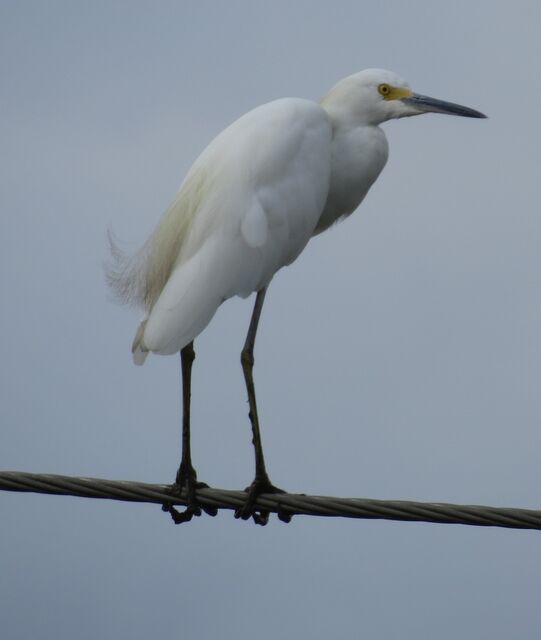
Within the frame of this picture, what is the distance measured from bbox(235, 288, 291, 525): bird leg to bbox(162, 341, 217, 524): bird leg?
0.16 metres

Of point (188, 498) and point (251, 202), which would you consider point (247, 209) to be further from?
point (188, 498)

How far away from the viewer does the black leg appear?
5406 millimetres

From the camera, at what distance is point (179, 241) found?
19.6ft

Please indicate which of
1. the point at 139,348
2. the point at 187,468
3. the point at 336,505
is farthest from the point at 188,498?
the point at 336,505

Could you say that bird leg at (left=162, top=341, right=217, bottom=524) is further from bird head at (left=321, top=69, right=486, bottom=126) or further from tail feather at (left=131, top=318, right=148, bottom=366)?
bird head at (left=321, top=69, right=486, bottom=126)

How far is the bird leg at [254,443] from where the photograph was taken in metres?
5.40

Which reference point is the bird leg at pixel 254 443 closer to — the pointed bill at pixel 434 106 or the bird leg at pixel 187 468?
the bird leg at pixel 187 468

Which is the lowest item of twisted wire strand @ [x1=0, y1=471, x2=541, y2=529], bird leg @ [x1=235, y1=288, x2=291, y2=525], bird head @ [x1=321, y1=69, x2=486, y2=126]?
twisted wire strand @ [x1=0, y1=471, x2=541, y2=529]

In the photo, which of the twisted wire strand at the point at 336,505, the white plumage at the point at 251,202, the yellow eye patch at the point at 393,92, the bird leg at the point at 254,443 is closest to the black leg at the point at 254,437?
the bird leg at the point at 254,443

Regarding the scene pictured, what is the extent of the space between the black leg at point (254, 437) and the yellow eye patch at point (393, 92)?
110cm

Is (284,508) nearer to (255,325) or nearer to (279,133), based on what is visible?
(255,325)

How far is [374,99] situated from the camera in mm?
6312

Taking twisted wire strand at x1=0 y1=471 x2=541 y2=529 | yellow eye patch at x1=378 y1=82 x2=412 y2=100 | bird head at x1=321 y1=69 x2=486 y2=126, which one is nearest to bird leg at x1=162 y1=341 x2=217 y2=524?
twisted wire strand at x1=0 y1=471 x2=541 y2=529

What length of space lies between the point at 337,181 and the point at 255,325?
871 millimetres
